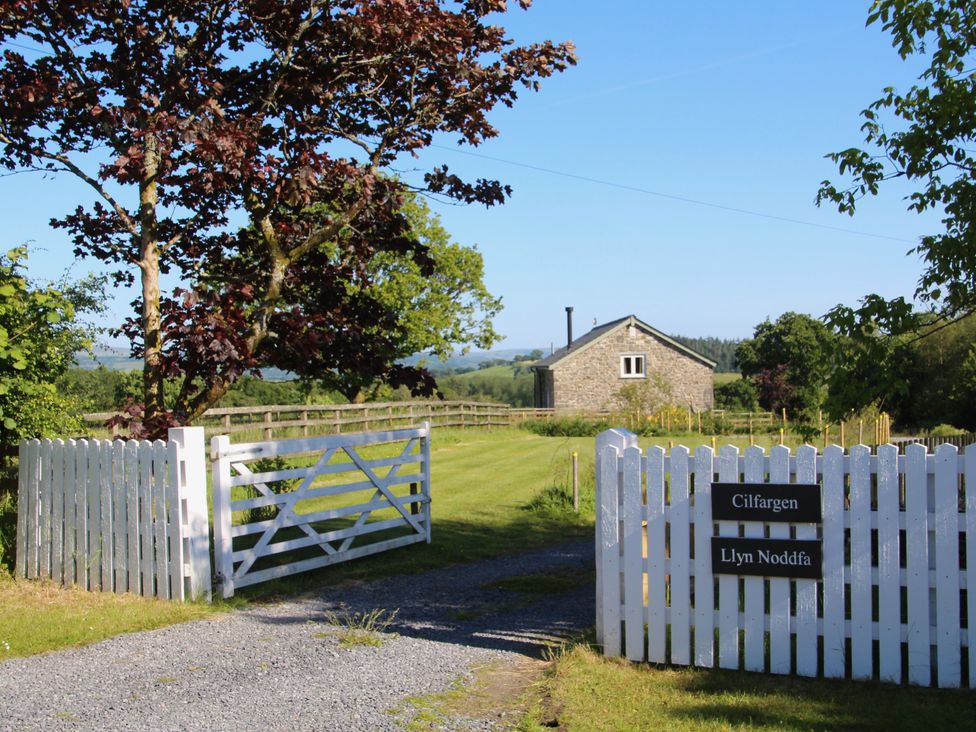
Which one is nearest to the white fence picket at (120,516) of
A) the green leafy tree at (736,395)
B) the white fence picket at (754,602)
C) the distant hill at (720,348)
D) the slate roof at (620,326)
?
the white fence picket at (754,602)

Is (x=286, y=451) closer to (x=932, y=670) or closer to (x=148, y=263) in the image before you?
(x=148, y=263)

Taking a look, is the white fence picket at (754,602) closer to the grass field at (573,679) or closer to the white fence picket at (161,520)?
the grass field at (573,679)

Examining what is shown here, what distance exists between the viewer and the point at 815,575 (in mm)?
5910

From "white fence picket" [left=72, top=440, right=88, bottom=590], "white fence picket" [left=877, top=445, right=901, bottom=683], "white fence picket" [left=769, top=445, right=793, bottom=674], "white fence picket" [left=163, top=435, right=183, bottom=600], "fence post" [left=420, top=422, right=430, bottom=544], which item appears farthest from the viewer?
"fence post" [left=420, top=422, right=430, bottom=544]

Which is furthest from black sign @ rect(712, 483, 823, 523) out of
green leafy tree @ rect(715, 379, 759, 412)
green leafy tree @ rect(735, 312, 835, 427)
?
green leafy tree @ rect(715, 379, 759, 412)

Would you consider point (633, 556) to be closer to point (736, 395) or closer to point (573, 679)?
point (573, 679)

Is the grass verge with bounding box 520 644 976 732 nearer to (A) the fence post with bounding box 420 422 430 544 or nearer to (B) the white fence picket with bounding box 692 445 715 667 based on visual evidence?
(B) the white fence picket with bounding box 692 445 715 667

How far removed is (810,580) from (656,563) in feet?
Result: 3.32

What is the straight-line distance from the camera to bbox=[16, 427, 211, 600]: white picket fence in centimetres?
823

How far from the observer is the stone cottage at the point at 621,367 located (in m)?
50.9

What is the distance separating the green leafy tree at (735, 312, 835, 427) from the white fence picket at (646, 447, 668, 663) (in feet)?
93.6

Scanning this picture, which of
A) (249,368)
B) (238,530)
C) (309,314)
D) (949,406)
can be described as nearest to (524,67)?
(309,314)

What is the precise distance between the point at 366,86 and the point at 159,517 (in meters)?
5.09

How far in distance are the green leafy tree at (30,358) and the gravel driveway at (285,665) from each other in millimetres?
3449
